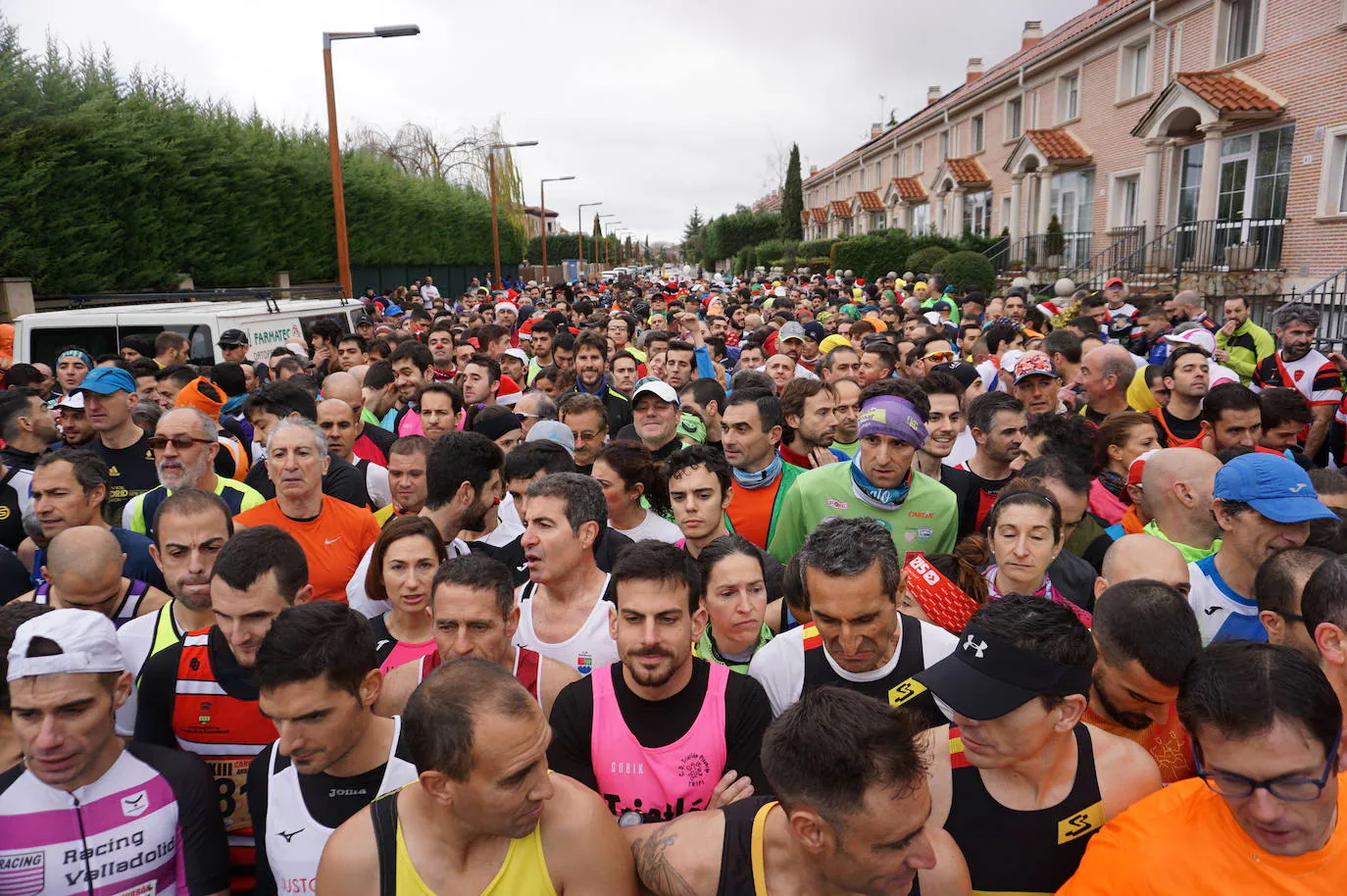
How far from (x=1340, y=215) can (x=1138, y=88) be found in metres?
10.3

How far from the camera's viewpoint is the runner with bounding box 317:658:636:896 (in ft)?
7.11

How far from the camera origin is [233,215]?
2328 centimetres

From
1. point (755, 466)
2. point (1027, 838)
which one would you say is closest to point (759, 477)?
point (755, 466)

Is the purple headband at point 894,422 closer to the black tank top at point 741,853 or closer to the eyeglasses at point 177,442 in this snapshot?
the black tank top at point 741,853

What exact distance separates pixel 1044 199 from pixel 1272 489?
1074 inches

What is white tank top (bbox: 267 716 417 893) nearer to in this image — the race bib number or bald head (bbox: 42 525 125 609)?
the race bib number

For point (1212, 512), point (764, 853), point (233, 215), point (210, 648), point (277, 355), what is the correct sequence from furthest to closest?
point (233, 215) → point (277, 355) → point (1212, 512) → point (210, 648) → point (764, 853)

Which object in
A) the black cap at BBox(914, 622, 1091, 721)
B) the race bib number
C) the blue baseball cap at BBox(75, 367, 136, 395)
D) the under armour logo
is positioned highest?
the blue baseball cap at BBox(75, 367, 136, 395)

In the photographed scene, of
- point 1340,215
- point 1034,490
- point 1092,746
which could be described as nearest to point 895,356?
point 1034,490

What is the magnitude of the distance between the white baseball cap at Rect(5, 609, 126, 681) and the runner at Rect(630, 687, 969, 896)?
188 centimetres

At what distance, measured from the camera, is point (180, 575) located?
3582 mm

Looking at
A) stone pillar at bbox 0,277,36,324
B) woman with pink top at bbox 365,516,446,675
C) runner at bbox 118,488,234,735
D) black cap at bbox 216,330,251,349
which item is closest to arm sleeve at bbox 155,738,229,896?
runner at bbox 118,488,234,735

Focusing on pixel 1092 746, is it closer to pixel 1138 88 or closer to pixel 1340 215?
pixel 1340 215

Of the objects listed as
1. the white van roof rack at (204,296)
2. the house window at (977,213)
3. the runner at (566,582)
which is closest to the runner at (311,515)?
the runner at (566,582)
